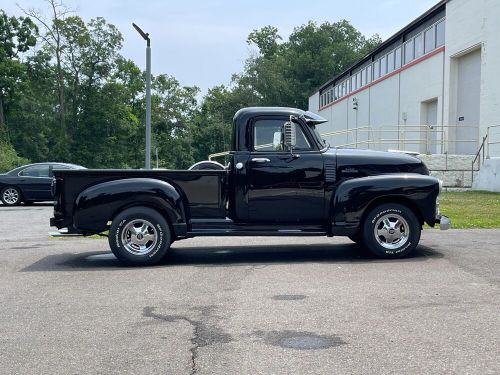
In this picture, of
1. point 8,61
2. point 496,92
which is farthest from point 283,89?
point 496,92

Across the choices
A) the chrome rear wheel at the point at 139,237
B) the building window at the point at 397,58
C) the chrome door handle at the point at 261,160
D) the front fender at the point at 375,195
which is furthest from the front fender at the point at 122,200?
the building window at the point at 397,58

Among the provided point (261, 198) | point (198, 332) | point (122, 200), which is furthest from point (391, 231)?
point (198, 332)

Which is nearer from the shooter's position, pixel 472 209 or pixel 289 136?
pixel 289 136

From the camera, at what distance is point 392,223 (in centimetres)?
857

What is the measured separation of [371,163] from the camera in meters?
8.66

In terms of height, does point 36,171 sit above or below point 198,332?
above

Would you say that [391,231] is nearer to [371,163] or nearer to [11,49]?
[371,163]

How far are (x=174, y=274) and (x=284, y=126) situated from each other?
2581mm

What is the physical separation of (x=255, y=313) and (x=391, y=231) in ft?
11.7

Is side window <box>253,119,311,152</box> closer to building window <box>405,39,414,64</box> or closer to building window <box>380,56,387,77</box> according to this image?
building window <box>405,39,414,64</box>

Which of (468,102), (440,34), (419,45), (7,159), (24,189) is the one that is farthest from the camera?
(7,159)

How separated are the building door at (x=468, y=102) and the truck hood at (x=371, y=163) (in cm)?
1699

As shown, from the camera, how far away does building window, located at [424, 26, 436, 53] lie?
2977cm

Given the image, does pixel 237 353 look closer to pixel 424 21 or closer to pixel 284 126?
pixel 284 126
